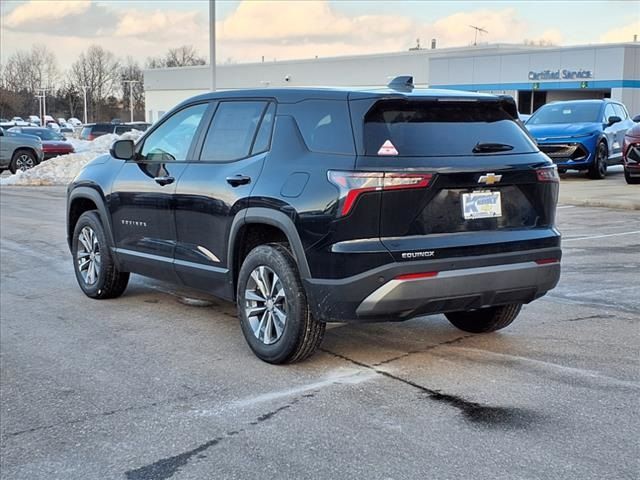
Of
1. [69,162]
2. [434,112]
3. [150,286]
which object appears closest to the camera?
[434,112]

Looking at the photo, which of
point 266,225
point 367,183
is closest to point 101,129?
point 266,225

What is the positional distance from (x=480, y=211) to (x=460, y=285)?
50 cm

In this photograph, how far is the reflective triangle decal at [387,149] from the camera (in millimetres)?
4770

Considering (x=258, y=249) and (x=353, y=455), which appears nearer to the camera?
(x=353, y=455)

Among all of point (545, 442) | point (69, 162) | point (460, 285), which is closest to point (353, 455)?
point (545, 442)

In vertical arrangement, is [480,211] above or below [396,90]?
below

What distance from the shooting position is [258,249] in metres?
5.36

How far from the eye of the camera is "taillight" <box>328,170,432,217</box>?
15.3 feet

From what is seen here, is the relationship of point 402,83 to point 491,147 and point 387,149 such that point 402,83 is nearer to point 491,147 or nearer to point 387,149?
point 491,147

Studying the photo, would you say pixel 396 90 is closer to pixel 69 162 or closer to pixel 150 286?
pixel 150 286

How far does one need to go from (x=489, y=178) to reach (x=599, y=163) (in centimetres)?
1434

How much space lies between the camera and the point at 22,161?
25656 millimetres

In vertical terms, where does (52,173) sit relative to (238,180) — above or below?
below

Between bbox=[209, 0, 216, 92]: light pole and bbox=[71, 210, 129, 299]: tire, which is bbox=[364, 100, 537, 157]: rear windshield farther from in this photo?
bbox=[209, 0, 216, 92]: light pole
